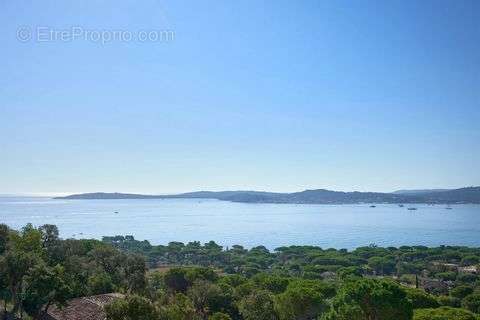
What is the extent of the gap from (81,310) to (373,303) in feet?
41.9

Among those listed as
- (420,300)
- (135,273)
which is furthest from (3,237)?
(420,300)

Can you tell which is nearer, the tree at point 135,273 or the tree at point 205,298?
the tree at point 135,273

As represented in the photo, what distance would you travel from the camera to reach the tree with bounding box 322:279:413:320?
17703 millimetres

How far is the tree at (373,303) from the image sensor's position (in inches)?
697

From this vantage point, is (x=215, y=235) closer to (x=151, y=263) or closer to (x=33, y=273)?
(x=151, y=263)

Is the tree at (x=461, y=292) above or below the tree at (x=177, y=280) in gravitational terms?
below

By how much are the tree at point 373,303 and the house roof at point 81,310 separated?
9719 mm

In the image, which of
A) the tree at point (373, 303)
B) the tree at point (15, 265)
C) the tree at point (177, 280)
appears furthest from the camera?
the tree at point (177, 280)

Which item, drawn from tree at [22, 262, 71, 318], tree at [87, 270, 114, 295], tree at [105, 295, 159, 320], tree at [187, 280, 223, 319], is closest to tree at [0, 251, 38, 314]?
tree at [22, 262, 71, 318]

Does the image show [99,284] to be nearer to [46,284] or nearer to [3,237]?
[3,237]

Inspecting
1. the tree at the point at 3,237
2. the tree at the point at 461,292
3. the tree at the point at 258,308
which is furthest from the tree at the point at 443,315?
the tree at the point at 3,237

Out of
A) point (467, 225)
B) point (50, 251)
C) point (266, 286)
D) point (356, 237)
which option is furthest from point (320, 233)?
point (50, 251)

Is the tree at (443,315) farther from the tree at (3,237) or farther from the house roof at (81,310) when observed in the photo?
the tree at (3,237)

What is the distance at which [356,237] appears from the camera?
11800 centimetres
